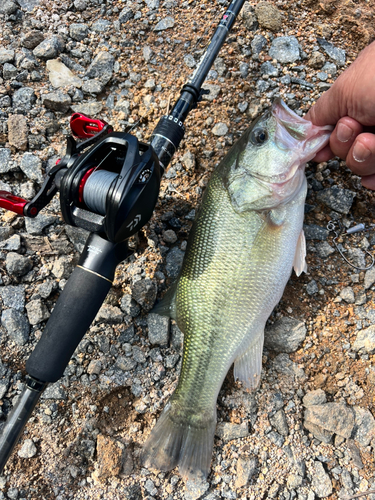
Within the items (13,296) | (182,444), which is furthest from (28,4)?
(182,444)

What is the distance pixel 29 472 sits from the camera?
8.27ft

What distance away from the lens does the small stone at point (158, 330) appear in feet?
9.25

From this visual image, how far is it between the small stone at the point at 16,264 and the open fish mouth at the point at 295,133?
212cm

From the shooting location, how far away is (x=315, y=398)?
2.69m

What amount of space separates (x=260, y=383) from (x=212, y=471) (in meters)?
0.68

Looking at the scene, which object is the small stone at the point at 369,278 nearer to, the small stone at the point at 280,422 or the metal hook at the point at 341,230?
the metal hook at the point at 341,230

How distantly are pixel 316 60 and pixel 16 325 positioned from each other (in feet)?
10.9

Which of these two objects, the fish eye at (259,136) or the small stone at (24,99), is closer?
the fish eye at (259,136)

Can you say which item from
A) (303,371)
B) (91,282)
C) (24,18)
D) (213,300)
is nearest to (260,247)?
(213,300)

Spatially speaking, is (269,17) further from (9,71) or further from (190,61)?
(9,71)

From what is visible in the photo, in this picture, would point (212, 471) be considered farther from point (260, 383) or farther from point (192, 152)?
point (192, 152)

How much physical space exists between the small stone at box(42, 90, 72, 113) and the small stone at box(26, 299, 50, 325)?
177cm

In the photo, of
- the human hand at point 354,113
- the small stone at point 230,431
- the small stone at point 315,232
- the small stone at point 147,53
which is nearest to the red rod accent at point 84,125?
the small stone at point 147,53

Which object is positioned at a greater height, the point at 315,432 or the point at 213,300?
the point at 213,300
